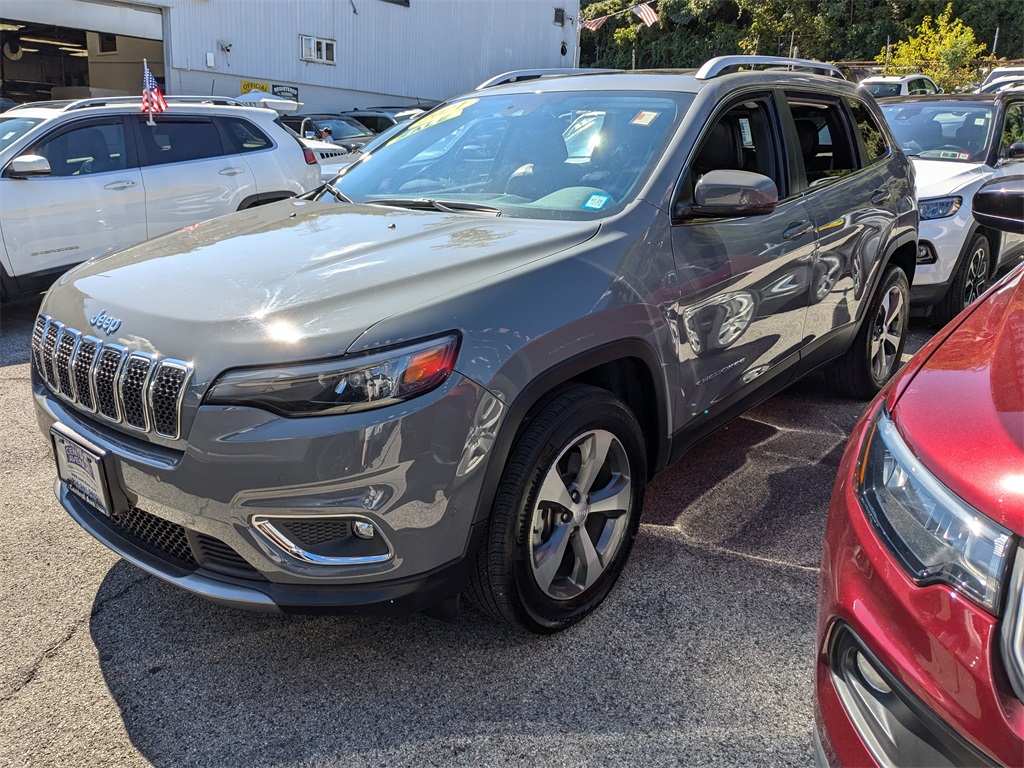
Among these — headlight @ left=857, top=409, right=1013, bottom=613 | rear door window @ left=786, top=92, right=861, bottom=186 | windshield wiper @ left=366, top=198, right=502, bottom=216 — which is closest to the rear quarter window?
rear door window @ left=786, top=92, right=861, bottom=186

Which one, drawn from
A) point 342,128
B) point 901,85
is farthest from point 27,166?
point 901,85

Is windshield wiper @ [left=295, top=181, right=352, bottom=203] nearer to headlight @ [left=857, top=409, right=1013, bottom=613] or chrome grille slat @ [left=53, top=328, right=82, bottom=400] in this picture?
chrome grille slat @ [left=53, top=328, right=82, bottom=400]

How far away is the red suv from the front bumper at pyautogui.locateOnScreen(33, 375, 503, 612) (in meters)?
0.93

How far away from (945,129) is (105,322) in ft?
24.0

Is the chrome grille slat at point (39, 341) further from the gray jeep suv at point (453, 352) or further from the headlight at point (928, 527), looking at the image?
the headlight at point (928, 527)

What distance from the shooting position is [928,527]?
1.50m

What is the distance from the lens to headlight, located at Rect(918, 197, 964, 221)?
6152 mm

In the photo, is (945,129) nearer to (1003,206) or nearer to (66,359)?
(1003,206)

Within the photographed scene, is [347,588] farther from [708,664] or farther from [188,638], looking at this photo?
[708,664]

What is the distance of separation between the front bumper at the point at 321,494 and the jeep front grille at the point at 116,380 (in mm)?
84

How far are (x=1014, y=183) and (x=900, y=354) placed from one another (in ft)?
6.84

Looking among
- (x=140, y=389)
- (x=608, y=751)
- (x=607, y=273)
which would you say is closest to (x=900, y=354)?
(x=607, y=273)

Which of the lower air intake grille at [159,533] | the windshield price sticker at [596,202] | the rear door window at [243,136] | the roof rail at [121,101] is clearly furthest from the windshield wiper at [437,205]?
the rear door window at [243,136]

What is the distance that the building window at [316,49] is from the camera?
69.8ft
